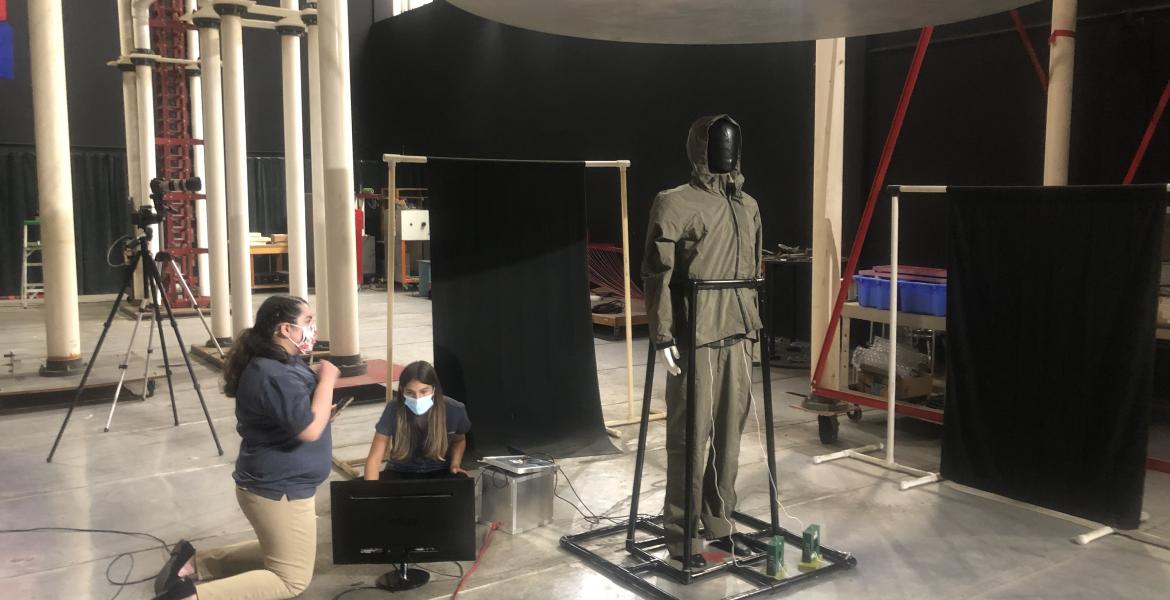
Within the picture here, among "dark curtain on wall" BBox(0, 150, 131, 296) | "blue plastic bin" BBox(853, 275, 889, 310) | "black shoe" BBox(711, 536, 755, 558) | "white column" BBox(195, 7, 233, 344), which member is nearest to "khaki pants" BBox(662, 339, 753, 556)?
"black shoe" BBox(711, 536, 755, 558)

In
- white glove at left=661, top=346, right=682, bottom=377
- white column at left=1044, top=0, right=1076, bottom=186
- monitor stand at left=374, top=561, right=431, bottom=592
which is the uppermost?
white column at left=1044, top=0, right=1076, bottom=186

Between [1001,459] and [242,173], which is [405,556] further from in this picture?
[242,173]

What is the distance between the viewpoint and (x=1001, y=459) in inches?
200

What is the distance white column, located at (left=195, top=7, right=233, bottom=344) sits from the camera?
367 inches

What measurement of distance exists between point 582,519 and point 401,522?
124cm

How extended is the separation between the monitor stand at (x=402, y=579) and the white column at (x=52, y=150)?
502 centimetres

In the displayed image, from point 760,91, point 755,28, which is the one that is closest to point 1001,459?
point 755,28

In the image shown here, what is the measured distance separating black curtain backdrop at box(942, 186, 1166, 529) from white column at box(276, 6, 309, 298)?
236 inches

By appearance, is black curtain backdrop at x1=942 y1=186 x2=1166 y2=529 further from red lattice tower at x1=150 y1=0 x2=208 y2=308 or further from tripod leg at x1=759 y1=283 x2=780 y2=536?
red lattice tower at x1=150 y1=0 x2=208 y2=308

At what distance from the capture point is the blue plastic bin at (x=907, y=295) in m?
6.21

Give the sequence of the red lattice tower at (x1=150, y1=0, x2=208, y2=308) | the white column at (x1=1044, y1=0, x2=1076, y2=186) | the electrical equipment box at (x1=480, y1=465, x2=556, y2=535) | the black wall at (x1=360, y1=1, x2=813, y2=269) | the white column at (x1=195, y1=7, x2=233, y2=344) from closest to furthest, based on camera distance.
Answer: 1. the electrical equipment box at (x1=480, y1=465, x2=556, y2=535)
2. the white column at (x1=1044, y1=0, x2=1076, y2=186)
3. the white column at (x1=195, y1=7, x2=233, y2=344)
4. the black wall at (x1=360, y1=1, x2=813, y2=269)
5. the red lattice tower at (x1=150, y1=0, x2=208, y2=308)

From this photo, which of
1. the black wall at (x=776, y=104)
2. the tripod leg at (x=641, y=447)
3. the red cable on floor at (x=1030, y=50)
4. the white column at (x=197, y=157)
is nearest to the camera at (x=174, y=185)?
the tripod leg at (x=641, y=447)

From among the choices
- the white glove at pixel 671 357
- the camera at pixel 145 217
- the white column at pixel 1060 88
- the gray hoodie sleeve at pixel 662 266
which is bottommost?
the white glove at pixel 671 357

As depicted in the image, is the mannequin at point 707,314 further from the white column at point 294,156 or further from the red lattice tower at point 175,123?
the red lattice tower at point 175,123
